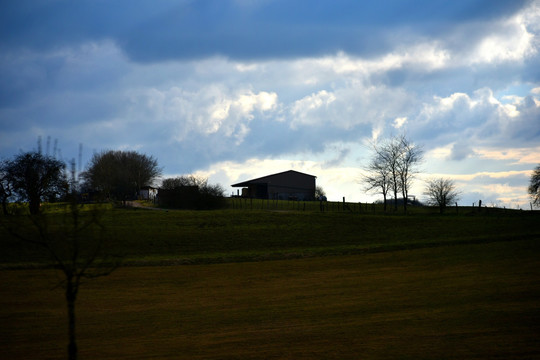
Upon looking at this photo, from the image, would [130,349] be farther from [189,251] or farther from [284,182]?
[284,182]

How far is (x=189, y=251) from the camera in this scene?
3462 cm

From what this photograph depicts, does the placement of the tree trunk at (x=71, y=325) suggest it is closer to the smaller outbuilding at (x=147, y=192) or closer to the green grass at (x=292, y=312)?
the green grass at (x=292, y=312)

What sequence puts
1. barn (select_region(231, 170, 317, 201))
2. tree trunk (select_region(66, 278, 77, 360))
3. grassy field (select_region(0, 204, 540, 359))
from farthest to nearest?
barn (select_region(231, 170, 317, 201)), grassy field (select_region(0, 204, 540, 359)), tree trunk (select_region(66, 278, 77, 360))

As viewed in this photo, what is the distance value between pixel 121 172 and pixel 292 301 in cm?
8322

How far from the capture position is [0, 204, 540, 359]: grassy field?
1255 cm

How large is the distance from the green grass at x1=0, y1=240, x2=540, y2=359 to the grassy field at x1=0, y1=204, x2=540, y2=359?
0.05 meters

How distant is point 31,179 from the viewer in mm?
54594

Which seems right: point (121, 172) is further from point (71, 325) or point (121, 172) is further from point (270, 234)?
point (71, 325)

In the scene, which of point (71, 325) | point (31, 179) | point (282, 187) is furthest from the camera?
point (282, 187)

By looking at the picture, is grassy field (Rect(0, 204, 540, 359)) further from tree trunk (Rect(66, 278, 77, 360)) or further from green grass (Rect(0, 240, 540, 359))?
tree trunk (Rect(66, 278, 77, 360))

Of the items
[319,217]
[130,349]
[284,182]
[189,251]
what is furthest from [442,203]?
[130,349]

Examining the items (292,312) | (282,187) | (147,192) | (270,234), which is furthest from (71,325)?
(147,192)

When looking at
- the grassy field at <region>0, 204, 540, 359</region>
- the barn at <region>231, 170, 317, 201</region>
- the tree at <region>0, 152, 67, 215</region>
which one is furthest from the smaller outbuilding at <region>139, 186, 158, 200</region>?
the grassy field at <region>0, 204, 540, 359</region>

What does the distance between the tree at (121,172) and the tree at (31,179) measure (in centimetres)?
2683
